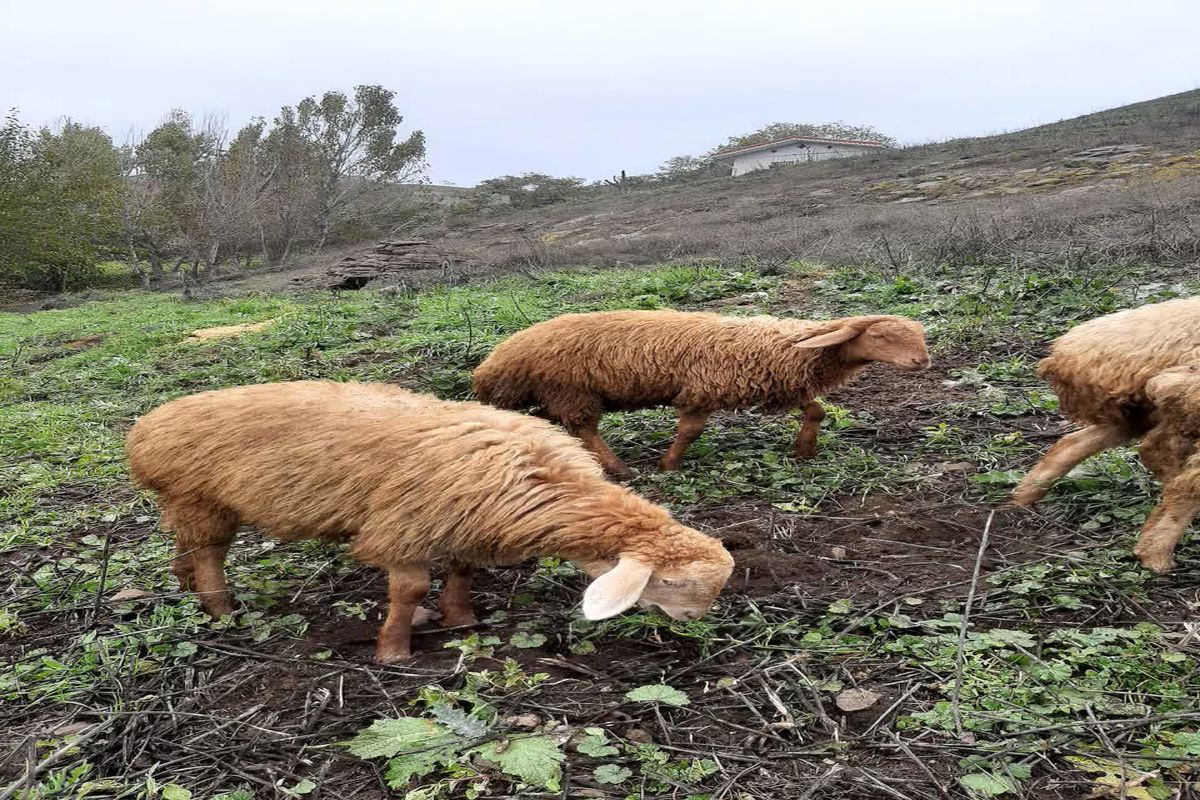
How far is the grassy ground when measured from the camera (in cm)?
310

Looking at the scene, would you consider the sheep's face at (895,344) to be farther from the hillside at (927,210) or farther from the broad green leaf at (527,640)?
the hillside at (927,210)

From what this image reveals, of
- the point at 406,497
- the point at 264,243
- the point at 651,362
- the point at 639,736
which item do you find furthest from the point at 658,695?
the point at 264,243

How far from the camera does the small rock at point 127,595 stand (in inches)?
186

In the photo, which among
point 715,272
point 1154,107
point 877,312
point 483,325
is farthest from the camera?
point 1154,107

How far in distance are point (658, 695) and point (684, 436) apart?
369cm

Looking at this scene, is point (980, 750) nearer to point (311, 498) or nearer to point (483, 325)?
point (311, 498)

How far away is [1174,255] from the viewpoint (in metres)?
10.9

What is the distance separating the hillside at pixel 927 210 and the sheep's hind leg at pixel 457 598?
390 inches

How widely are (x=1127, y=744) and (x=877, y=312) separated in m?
8.03

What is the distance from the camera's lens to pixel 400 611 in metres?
4.02

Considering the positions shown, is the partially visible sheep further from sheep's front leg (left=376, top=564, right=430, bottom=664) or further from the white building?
the white building

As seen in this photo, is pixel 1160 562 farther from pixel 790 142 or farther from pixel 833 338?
pixel 790 142

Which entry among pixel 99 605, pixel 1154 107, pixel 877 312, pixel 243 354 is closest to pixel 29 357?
pixel 243 354

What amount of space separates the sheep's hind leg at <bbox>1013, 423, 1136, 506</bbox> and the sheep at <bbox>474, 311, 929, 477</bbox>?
1.61 meters
